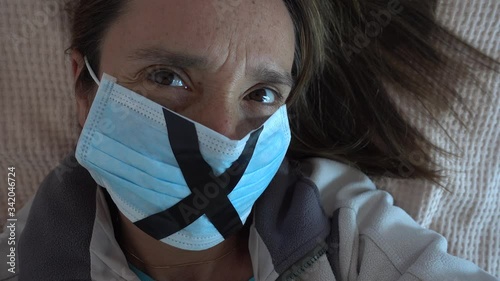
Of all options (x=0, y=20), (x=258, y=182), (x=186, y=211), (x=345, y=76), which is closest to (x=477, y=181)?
(x=345, y=76)

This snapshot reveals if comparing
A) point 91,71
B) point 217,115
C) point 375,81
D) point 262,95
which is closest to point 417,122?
point 375,81

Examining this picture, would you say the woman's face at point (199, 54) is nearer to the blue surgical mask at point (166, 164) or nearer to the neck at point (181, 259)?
the blue surgical mask at point (166, 164)

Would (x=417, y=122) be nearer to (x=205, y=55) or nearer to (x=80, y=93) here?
(x=205, y=55)

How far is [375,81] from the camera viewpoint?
1230 mm

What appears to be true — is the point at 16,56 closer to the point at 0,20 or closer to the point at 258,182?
the point at 0,20

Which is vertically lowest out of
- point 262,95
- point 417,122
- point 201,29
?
point 417,122

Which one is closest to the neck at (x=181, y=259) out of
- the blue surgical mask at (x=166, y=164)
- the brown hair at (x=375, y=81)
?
the blue surgical mask at (x=166, y=164)

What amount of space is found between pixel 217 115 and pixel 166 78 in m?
0.11

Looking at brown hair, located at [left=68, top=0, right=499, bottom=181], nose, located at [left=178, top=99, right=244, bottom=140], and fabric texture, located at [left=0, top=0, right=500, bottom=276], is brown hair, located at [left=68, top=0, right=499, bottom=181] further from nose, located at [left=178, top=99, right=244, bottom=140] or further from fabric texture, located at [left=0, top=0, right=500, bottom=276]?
nose, located at [left=178, top=99, right=244, bottom=140]

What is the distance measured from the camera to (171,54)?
901 mm

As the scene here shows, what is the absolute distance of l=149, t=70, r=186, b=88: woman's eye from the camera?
0.93 m

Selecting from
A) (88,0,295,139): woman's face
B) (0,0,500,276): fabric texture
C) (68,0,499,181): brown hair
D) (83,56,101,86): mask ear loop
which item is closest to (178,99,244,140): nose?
(88,0,295,139): woman's face

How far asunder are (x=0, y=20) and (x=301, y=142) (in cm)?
67

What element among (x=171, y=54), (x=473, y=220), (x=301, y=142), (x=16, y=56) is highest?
(x=171, y=54)
